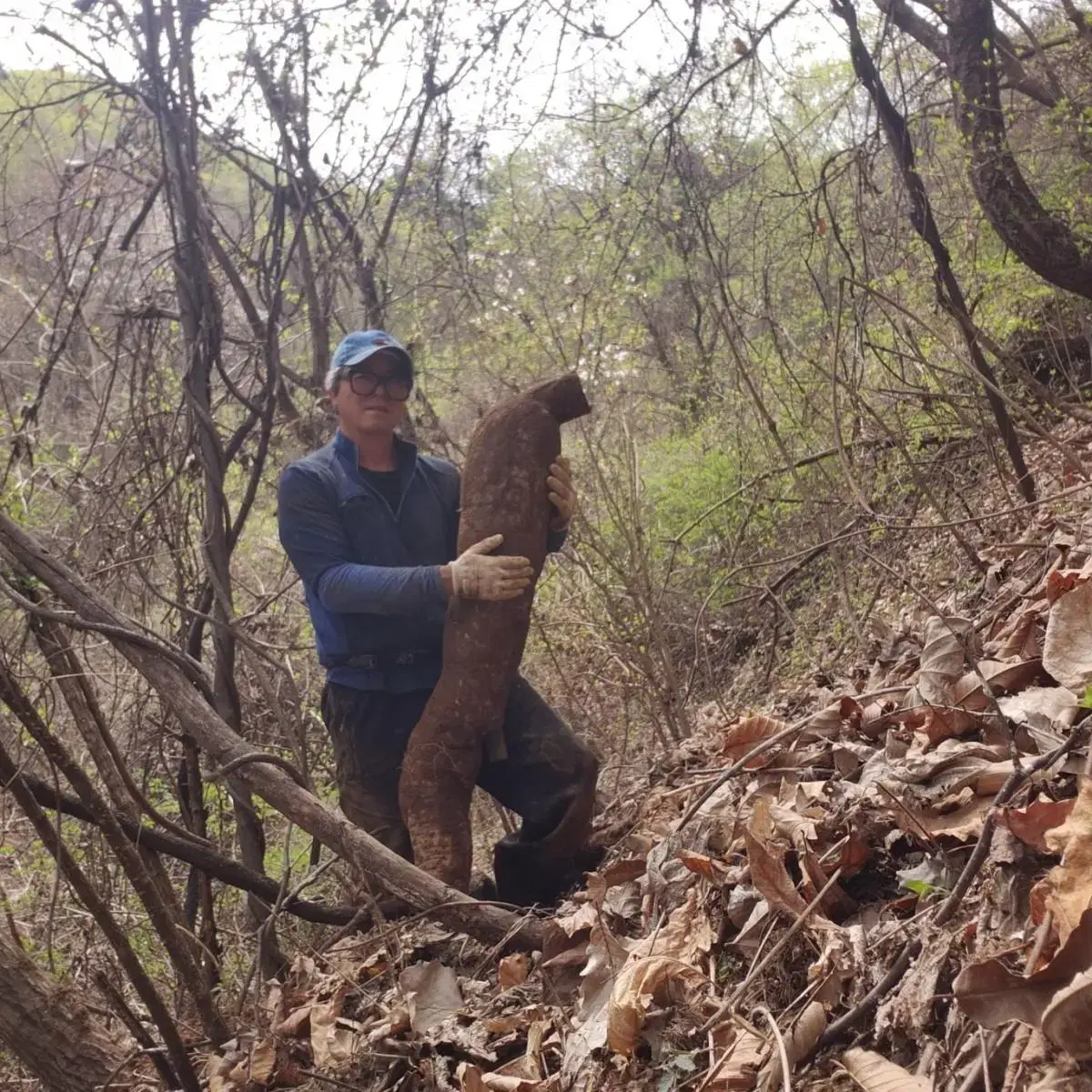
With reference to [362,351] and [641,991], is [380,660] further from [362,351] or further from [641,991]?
[641,991]

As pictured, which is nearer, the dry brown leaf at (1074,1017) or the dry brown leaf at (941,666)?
the dry brown leaf at (1074,1017)

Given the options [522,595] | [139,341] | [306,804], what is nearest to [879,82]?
[522,595]

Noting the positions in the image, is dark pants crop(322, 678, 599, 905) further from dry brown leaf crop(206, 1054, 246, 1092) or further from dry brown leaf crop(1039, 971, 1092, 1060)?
dry brown leaf crop(1039, 971, 1092, 1060)

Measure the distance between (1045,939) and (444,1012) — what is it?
140 centimetres

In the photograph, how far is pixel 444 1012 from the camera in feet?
7.48

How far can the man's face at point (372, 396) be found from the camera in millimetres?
3504

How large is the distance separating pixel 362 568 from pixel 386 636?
276 mm

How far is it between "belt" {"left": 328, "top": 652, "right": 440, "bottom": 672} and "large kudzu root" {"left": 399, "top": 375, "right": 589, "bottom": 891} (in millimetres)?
159

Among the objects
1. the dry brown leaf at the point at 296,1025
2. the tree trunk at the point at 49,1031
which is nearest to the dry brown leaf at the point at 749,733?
the dry brown leaf at the point at 296,1025

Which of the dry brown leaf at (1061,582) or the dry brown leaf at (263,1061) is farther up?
the dry brown leaf at (1061,582)

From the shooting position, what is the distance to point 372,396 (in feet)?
11.5

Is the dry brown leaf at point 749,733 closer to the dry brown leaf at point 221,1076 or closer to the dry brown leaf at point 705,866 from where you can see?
the dry brown leaf at point 705,866

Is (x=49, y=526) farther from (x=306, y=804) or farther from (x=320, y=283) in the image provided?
(x=306, y=804)

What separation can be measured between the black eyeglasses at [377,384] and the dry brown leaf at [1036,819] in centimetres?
252
